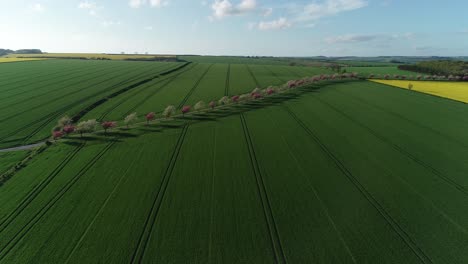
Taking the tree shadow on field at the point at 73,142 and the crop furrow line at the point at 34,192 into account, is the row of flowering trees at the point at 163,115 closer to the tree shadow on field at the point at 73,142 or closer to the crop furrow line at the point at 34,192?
the tree shadow on field at the point at 73,142

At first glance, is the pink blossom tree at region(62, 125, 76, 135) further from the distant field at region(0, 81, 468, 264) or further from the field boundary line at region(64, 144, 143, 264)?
the field boundary line at region(64, 144, 143, 264)

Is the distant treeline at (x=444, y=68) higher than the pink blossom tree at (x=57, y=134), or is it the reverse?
the distant treeline at (x=444, y=68)

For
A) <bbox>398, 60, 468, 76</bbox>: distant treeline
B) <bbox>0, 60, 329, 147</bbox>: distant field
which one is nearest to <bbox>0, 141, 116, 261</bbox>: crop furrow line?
<bbox>0, 60, 329, 147</bbox>: distant field

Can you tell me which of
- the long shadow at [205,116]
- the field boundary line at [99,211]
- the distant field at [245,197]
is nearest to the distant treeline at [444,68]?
the long shadow at [205,116]

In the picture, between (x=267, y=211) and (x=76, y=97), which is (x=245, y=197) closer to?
(x=267, y=211)

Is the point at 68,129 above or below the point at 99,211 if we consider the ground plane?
above

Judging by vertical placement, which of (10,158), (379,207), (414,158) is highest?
(414,158)

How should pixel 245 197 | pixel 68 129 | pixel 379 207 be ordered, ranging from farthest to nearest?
pixel 68 129, pixel 245 197, pixel 379 207

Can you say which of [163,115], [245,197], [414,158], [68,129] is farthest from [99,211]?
[414,158]
